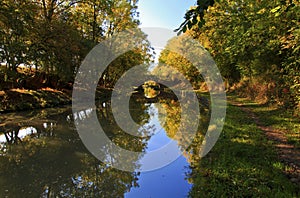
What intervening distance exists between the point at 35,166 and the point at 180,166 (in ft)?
13.0

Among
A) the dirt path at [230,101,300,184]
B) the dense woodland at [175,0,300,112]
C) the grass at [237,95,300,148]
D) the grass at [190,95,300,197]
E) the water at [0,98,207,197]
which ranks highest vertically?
the dense woodland at [175,0,300,112]

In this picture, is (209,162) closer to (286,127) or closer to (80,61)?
(286,127)

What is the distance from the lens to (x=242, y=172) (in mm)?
4793

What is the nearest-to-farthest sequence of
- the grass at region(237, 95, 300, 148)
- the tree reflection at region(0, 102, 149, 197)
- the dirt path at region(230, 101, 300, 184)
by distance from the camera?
the dirt path at region(230, 101, 300, 184) → the tree reflection at region(0, 102, 149, 197) → the grass at region(237, 95, 300, 148)

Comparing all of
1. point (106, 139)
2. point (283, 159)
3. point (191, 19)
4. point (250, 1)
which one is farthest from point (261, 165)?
point (250, 1)

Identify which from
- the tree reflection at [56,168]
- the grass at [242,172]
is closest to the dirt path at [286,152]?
the grass at [242,172]

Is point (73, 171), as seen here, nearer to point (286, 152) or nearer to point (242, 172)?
point (242, 172)

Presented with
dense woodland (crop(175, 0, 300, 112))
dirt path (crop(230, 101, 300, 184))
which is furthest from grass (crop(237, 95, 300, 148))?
dense woodland (crop(175, 0, 300, 112))

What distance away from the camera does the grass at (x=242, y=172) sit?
13.1ft

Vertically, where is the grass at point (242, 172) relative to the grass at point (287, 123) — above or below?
below

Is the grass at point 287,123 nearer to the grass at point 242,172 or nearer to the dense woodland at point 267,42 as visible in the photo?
the dense woodland at point 267,42

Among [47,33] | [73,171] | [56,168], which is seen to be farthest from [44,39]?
[73,171]

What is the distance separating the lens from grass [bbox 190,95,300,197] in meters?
3.99

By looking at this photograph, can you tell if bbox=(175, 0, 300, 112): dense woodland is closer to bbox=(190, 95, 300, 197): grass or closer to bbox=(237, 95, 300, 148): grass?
bbox=(237, 95, 300, 148): grass
